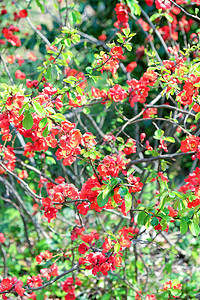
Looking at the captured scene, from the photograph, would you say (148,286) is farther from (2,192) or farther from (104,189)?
(2,192)

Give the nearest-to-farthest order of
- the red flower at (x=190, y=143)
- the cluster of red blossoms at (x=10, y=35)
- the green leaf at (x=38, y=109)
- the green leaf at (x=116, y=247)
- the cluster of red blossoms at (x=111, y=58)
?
the green leaf at (x=38, y=109) → the green leaf at (x=116, y=247) → the red flower at (x=190, y=143) → the cluster of red blossoms at (x=111, y=58) → the cluster of red blossoms at (x=10, y=35)

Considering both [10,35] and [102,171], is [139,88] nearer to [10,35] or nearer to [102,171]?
[102,171]

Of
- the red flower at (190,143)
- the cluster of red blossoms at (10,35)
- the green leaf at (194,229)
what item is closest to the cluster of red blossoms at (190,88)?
the red flower at (190,143)

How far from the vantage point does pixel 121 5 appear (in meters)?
1.69

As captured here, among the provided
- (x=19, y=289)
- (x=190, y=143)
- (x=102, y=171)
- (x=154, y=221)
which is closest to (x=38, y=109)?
(x=102, y=171)

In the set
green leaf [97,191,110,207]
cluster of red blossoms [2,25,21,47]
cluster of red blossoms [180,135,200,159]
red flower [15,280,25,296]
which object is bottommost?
red flower [15,280,25,296]

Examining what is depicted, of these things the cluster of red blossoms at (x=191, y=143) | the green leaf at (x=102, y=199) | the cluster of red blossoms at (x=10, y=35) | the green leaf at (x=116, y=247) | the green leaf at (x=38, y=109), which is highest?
the cluster of red blossoms at (x=10, y=35)

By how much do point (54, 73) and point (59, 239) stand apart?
2.26 meters

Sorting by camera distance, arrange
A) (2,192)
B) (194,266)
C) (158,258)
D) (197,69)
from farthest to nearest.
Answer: (2,192), (158,258), (194,266), (197,69)

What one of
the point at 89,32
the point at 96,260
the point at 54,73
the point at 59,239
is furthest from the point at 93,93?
the point at 54,73

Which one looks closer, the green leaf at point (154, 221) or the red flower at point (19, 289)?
the green leaf at point (154, 221)

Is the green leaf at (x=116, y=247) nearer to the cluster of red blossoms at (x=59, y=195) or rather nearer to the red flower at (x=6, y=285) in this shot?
the cluster of red blossoms at (x=59, y=195)

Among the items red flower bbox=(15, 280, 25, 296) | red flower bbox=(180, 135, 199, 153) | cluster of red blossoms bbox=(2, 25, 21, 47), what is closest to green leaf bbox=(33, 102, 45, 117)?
red flower bbox=(180, 135, 199, 153)

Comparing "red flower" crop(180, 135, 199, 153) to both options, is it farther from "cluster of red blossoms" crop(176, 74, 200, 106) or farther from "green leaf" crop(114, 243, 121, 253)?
"green leaf" crop(114, 243, 121, 253)
